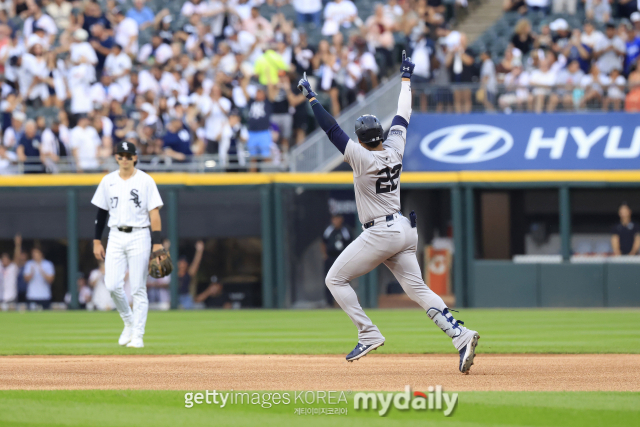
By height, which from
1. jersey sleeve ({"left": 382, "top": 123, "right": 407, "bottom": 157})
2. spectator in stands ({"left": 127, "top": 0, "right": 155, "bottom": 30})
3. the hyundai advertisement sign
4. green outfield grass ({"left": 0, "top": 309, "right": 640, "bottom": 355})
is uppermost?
spectator in stands ({"left": 127, "top": 0, "right": 155, "bottom": 30})

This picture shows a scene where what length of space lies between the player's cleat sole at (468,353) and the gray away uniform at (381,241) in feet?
0.17

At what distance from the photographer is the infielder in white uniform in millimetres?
8305

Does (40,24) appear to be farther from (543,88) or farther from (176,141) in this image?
(543,88)

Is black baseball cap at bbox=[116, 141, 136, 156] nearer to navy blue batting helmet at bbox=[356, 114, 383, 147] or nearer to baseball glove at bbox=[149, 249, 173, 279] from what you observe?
baseball glove at bbox=[149, 249, 173, 279]

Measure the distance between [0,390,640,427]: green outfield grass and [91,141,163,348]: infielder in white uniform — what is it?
302cm

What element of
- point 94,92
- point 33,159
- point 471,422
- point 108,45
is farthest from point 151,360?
point 108,45

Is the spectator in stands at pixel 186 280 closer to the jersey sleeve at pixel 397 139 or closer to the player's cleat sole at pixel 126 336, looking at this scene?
the player's cleat sole at pixel 126 336

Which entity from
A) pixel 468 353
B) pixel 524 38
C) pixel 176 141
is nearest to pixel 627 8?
pixel 524 38

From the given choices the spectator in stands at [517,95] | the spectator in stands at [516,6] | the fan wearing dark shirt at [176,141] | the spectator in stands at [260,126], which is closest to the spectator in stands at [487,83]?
the spectator in stands at [517,95]

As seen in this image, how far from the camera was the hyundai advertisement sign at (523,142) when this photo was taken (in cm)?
1592

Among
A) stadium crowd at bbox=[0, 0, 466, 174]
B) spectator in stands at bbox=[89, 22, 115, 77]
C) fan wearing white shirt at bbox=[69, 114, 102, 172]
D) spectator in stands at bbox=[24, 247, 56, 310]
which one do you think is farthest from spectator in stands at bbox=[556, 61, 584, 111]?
spectator in stands at bbox=[24, 247, 56, 310]

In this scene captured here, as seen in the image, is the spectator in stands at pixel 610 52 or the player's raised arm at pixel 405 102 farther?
the spectator in stands at pixel 610 52

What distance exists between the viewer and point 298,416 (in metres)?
4.62

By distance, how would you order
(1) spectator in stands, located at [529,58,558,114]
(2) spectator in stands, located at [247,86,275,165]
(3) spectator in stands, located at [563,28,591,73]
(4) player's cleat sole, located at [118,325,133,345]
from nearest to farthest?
(4) player's cleat sole, located at [118,325,133,345]
(2) spectator in stands, located at [247,86,275,165]
(1) spectator in stands, located at [529,58,558,114]
(3) spectator in stands, located at [563,28,591,73]
